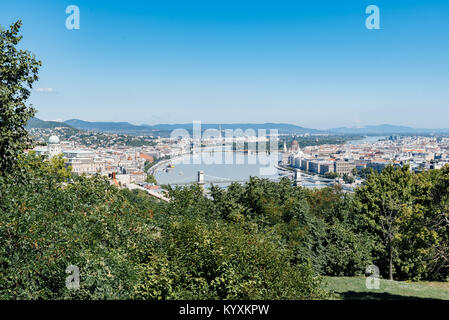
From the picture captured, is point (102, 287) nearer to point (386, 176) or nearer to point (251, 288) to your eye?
point (251, 288)

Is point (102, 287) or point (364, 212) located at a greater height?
point (102, 287)

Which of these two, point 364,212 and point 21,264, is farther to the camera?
point 364,212

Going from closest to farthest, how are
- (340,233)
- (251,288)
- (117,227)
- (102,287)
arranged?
(102,287) < (251,288) < (117,227) < (340,233)

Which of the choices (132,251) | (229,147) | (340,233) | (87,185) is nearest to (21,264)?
(132,251)

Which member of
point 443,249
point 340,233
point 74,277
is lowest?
point 340,233

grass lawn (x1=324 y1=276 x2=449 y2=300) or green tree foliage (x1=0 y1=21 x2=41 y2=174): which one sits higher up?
green tree foliage (x1=0 y1=21 x2=41 y2=174)

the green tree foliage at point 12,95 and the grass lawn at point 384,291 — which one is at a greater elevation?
the green tree foliage at point 12,95

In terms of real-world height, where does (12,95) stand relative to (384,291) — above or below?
above

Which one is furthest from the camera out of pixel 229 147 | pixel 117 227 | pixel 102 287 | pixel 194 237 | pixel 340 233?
pixel 229 147

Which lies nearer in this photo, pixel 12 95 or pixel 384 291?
pixel 12 95

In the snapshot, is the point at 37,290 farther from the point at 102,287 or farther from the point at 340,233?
the point at 340,233
